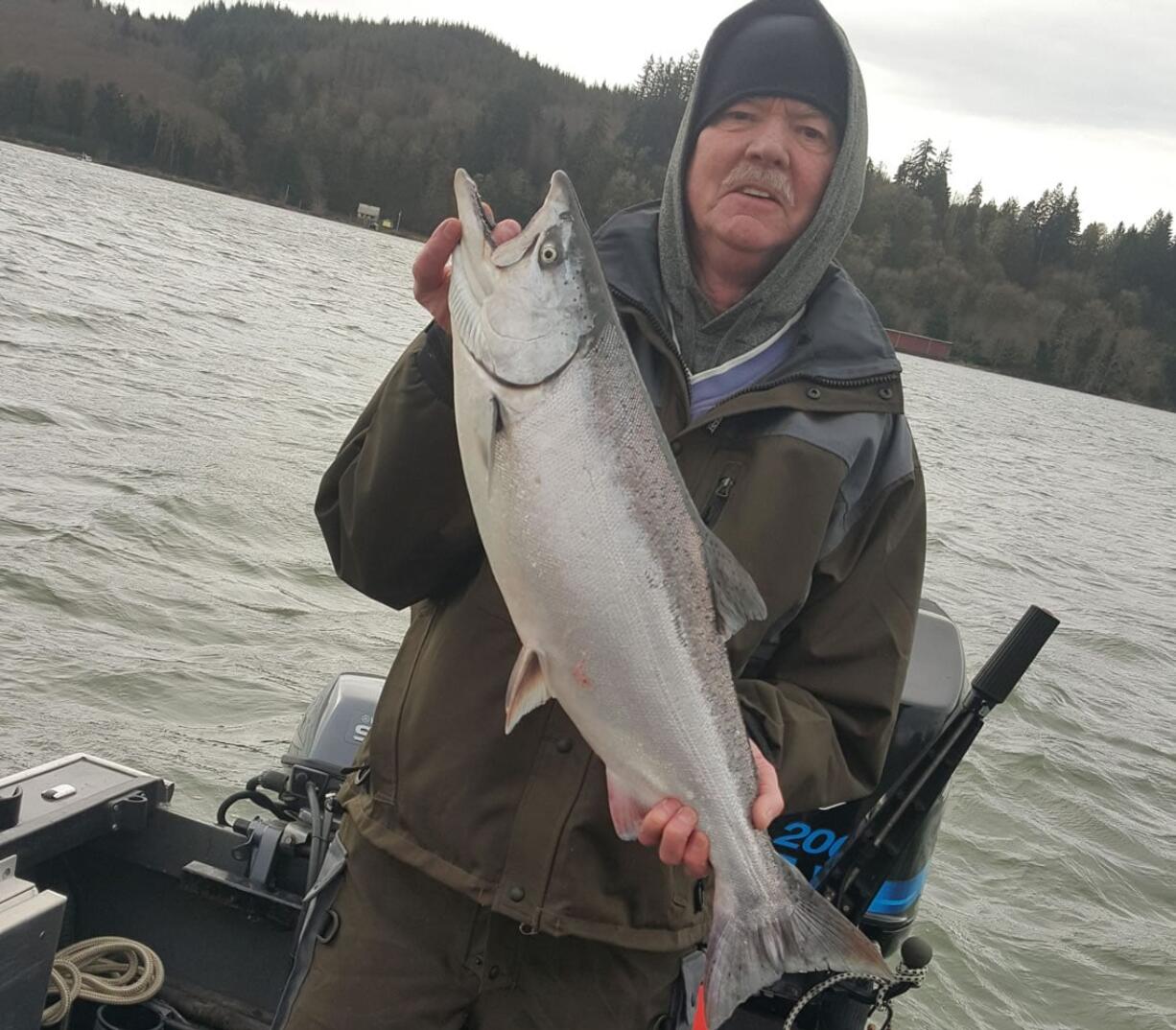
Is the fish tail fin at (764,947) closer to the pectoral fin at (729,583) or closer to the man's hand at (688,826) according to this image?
the man's hand at (688,826)

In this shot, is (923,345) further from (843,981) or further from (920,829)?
(843,981)

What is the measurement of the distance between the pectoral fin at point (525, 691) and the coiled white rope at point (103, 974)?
196 centimetres

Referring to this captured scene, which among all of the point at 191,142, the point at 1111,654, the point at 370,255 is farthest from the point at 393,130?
the point at 1111,654

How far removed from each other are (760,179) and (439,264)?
1.00 m

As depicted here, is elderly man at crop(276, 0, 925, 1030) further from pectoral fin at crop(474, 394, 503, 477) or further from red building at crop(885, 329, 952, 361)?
red building at crop(885, 329, 952, 361)

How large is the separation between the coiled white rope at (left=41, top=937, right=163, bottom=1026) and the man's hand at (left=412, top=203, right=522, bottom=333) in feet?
7.79

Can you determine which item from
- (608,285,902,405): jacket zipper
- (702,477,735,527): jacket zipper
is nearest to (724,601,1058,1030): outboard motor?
(608,285,902,405): jacket zipper

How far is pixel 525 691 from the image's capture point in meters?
2.64

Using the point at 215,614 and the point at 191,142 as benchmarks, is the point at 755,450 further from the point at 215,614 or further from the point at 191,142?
the point at 191,142

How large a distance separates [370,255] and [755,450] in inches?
2814

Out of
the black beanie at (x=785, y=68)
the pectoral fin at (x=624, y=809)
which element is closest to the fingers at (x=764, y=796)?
the pectoral fin at (x=624, y=809)

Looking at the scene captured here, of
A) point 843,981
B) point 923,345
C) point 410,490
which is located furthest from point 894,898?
point 923,345

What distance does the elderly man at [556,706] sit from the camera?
282 cm

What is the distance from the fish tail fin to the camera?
2709 mm
